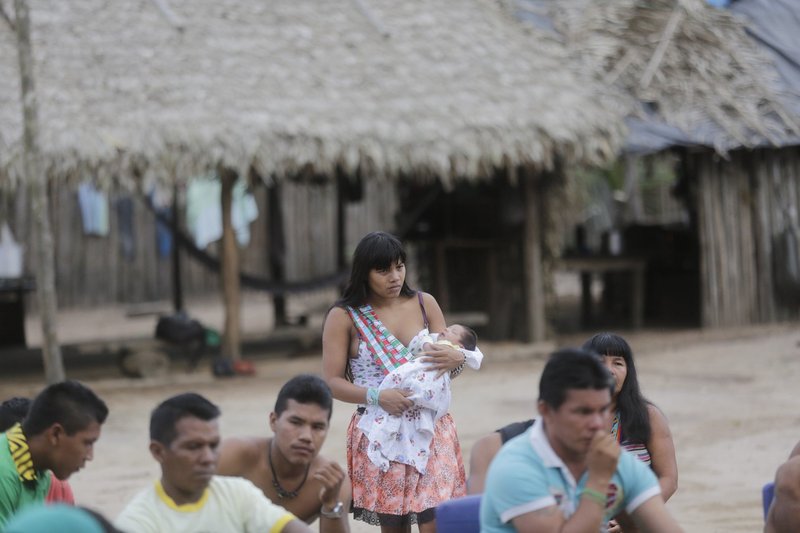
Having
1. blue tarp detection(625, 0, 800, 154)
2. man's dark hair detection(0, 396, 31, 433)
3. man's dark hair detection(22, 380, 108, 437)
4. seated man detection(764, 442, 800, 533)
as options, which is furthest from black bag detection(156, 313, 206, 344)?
seated man detection(764, 442, 800, 533)

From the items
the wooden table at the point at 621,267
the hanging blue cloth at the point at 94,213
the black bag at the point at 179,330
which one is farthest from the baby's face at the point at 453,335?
the hanging blue cloth at the point at 94,213

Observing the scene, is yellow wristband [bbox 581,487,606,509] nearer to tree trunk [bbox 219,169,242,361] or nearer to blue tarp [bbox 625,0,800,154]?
tree trunk [bbox 219,169,242,361]

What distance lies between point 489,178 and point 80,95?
4.58m

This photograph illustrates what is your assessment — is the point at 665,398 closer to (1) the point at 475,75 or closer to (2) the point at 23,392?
(1) the point at 475,75

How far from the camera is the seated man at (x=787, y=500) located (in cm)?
372

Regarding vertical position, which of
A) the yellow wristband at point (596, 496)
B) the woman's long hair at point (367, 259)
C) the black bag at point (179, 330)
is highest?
the woman's long hair at point (367, 259)

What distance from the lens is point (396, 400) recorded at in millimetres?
4406

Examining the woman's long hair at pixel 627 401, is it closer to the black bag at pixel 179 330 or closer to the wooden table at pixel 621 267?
the black bag at pixel 179 330

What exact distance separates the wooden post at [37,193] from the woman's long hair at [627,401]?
260 inches

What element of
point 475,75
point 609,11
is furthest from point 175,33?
point 609,11

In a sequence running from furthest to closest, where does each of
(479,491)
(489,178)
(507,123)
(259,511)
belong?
1. (489,178)
2. (507,123)
3. (479,491)
4. (259,511)

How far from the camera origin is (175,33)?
12531 millimetres

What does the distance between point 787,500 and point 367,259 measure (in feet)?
5.58

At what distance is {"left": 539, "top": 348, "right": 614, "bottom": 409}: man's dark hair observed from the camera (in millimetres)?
3107
